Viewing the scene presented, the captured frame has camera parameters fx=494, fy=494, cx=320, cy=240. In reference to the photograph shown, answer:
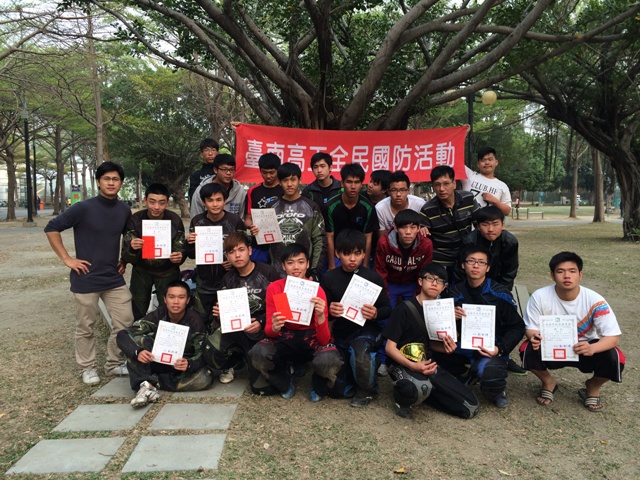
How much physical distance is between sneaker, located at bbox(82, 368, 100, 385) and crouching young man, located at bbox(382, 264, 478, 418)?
7.99 feet

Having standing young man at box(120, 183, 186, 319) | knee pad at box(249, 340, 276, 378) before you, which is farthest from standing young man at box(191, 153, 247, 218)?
knee pad at box(249, 340, 276, 378)

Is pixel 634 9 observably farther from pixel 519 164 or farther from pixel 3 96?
pixel 519 164

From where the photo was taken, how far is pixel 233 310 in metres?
3.77

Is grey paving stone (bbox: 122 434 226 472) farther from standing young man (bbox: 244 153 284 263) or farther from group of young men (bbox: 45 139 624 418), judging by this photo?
standing young man (bbox: 244 153 284 263)

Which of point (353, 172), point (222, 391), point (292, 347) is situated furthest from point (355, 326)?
point (353, 172)

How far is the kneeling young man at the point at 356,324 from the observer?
367 centimetres

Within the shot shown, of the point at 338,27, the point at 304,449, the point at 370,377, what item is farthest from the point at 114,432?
the point at 338,27

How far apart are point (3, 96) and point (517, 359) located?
78.9 ft

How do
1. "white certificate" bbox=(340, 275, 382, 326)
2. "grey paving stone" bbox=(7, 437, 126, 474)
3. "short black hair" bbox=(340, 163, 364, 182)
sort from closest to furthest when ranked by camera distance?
1. "grey paving stone" bbox=(7, 437, 126, 474)
2. "white certificate" bbox=(340, 275, 382, 326)
3. "short black hair" bbox=(340, 163, 364, 182)

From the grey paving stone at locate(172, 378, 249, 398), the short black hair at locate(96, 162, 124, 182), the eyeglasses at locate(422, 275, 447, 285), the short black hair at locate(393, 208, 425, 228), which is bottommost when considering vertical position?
the grey paving stone at locate(172, 378, 249, 398)

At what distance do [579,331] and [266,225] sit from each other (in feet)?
8.62

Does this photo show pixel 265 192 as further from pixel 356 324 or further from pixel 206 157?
pixel 356 324

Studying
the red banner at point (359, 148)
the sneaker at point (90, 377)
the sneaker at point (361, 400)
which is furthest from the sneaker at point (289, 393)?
the red banner at point (359, 148)

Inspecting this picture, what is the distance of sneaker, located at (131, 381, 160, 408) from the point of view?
3541mm
